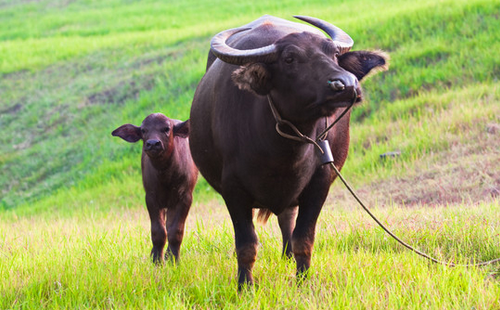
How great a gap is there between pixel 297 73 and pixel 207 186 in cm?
743

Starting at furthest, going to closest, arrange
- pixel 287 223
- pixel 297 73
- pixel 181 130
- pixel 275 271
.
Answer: pixel 181 130, pixel 287 223, pixel 275 271, pixel 297 73

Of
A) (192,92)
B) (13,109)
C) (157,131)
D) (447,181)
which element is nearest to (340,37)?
(157,131)

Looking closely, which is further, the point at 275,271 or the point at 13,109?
the point at 13,109

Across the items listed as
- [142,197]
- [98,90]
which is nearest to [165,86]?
[98,90]

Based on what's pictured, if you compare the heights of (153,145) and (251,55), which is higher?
(251,55)

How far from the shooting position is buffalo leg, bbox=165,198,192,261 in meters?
5.43

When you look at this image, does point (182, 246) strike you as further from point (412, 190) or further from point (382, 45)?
point (382, 45)

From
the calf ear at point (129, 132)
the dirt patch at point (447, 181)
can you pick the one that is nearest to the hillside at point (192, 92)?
the dirt patch at point (447, 181)

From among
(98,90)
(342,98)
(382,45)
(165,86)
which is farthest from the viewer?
(98,90)

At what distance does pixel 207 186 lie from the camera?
1077cm

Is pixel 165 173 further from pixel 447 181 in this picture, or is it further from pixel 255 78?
pixel 447 181

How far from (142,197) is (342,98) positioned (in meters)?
7.82

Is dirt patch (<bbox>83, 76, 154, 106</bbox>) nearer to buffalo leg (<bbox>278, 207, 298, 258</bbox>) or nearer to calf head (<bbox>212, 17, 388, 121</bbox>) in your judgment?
buffalo leg (<bbox>278, 207, 298, 258</bbox>)

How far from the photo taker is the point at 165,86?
15055 mm
